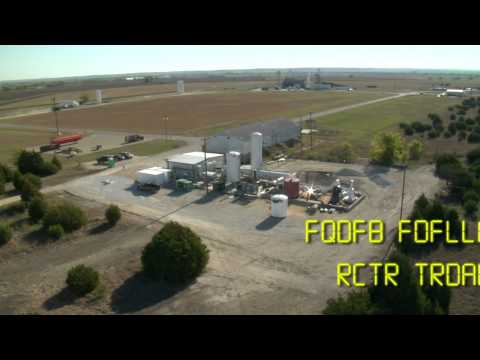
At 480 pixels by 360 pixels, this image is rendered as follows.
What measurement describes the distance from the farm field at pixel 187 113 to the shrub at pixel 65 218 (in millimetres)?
39868

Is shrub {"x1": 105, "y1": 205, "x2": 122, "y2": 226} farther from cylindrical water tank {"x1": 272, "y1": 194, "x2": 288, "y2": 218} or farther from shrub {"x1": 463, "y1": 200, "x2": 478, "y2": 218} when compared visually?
shrub {"x1": 463, "y1": 200, "x2": 478, "y2": 218}

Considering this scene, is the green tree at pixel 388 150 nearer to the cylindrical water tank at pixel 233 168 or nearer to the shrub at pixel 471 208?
the shrub at pixel 471 208

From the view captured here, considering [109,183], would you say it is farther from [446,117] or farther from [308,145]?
[446,117]

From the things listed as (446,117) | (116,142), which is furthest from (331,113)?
(116,142)

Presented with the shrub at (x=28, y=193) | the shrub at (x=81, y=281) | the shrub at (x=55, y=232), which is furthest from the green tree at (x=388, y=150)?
the shrub at (x=81, y=281)

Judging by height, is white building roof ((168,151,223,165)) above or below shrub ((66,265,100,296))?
above

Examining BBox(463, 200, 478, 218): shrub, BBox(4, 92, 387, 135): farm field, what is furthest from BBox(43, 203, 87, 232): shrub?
BBox(4, 92, 387, 135): farm field

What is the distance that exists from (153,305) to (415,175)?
2908cm

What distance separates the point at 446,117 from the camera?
7800cm

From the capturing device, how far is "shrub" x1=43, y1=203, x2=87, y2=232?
26344 millimetres

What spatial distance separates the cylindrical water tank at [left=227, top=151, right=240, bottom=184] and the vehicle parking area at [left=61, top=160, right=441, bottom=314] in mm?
3412

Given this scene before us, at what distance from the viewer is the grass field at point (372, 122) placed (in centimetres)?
5313

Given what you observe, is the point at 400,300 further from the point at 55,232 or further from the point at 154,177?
the point at 154,177
